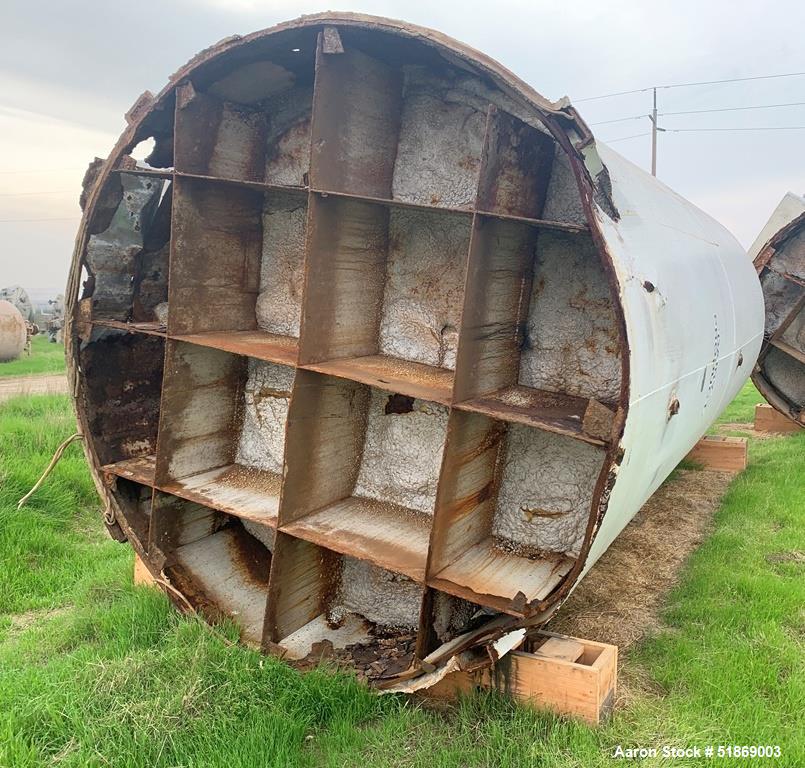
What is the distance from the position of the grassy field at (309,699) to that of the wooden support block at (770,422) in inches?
195

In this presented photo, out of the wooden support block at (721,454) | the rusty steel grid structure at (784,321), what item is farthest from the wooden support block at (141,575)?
the rusty steel grid structure at (784,321)

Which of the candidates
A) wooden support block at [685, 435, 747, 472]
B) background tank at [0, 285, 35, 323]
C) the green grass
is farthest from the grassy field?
background tank at [0, 285, 35, 323]

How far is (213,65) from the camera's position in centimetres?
298

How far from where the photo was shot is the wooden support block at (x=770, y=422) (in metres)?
8.62

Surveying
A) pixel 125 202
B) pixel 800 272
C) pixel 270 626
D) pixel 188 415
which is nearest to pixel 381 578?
pixel 270 626

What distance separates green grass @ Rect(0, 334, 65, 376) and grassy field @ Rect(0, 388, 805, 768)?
1152cm

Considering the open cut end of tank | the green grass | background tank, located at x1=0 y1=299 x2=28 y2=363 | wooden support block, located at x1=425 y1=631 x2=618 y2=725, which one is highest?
the open cut end of tank

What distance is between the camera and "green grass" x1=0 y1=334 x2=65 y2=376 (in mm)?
14477

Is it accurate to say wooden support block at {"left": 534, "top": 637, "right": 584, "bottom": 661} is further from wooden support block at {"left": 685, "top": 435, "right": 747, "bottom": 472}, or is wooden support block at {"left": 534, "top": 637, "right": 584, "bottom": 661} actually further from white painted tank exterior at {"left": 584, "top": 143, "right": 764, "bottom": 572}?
wooden support block at {"left": 685, "top": 435, "right": 747, "bottom": 472}

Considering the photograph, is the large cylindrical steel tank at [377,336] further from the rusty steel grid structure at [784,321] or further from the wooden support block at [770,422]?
the wooden support block at [770,422]

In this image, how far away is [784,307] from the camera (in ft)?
24.0

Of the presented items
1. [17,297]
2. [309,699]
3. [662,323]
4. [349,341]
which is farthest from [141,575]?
[17,297]

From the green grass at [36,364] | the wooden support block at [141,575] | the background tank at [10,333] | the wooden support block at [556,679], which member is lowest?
the green grass at [36,364]

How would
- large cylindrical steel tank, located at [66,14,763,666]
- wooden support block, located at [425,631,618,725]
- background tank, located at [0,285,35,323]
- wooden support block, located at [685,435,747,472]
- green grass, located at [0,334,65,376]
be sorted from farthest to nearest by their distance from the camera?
1. background tank, located at [0,285,35,323]
2. green grass, located at [0,334,65,376]
3. wooden support block, located at [685,435,747,472]
4. wooden support block, located at [425,631,618,725]
5. large cylindrical steel tank, located at [66,14,763,666]
